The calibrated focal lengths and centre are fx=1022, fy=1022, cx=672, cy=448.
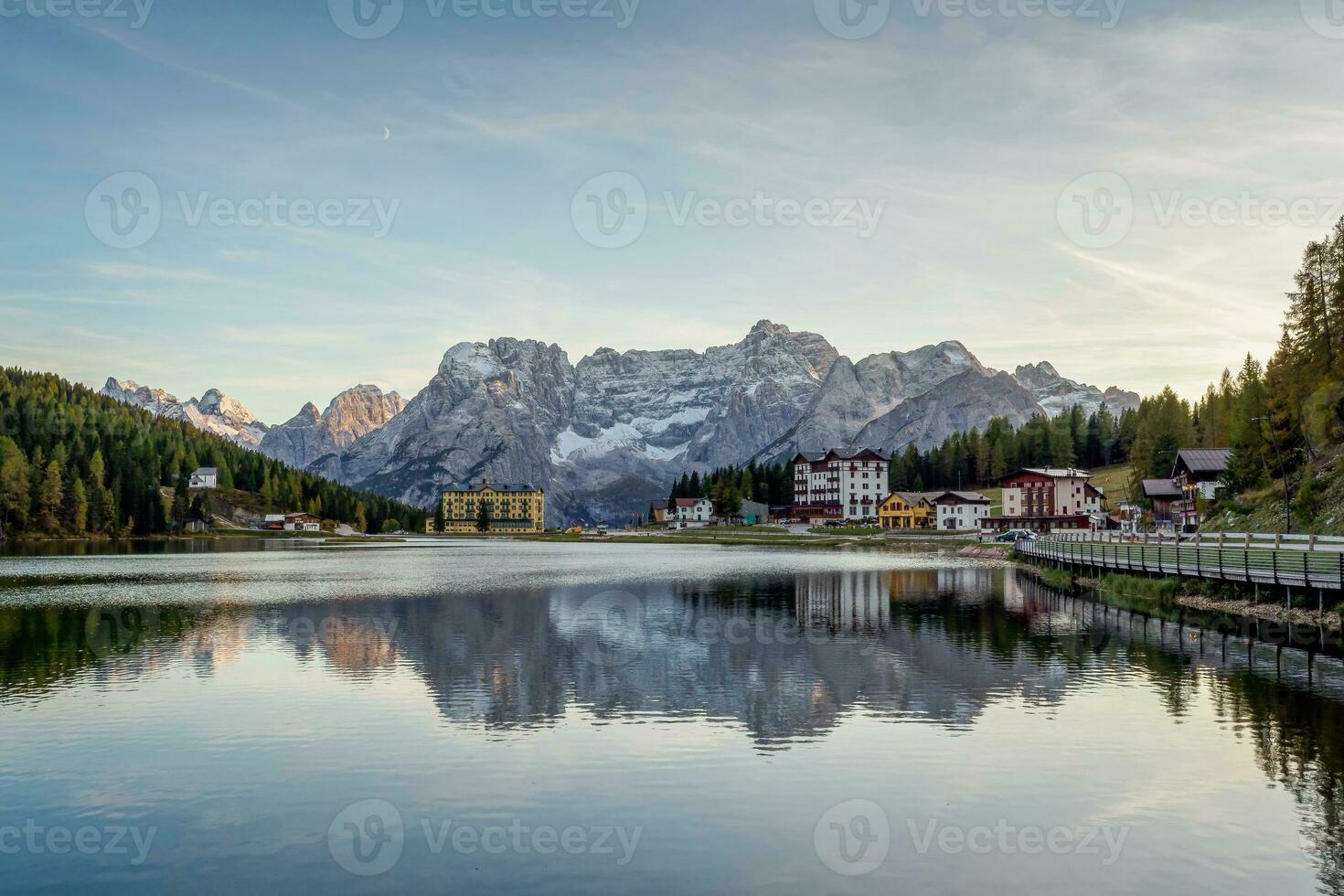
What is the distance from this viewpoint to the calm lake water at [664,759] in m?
19.1

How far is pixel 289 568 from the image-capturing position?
364ft

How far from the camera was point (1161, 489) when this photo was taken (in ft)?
523

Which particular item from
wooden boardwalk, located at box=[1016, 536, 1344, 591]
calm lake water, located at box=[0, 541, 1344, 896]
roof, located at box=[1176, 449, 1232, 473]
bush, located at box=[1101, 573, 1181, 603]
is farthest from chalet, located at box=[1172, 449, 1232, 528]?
calm lake water, located at box=[0, 541, 1344, 896]

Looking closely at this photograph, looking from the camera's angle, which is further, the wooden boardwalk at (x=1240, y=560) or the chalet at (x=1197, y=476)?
the chalet at (x=1197, y=476)

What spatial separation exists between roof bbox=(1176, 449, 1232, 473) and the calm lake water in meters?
95.5

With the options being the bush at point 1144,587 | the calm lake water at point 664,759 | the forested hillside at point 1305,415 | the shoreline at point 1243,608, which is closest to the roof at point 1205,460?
the forested hillside at point 1305,415

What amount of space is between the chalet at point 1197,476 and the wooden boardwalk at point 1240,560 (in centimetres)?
5595

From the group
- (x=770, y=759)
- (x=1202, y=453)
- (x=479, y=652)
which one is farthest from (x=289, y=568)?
(x=1202, y=453)

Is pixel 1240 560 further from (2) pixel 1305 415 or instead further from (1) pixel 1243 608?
(2) pixel 1305 415

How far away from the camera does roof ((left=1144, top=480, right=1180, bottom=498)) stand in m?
157

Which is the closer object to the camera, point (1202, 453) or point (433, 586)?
point (433, 586)

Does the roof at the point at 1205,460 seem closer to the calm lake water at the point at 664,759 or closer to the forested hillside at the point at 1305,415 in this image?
the forested hillside at the point at 1305,415

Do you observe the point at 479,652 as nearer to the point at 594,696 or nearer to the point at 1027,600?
the point at 594,696

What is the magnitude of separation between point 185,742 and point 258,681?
9.95 meters
